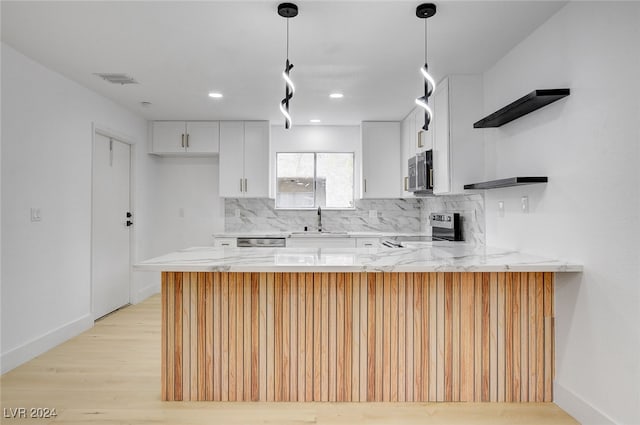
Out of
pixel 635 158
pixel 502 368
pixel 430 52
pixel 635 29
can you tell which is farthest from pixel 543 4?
pixel 502 368

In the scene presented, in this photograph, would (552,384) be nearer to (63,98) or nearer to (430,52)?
(430,52)

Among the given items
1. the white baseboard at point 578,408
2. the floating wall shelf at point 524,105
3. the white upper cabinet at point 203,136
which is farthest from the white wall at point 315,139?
→ the white baseboard at point 578,408

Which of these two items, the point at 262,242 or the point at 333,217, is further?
the point at 333,217

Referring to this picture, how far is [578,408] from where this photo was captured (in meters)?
2.17

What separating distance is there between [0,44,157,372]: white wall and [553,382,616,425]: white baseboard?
3695 mm

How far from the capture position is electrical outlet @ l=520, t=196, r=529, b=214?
269cm

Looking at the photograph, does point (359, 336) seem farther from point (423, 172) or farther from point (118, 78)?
point (118, 78)

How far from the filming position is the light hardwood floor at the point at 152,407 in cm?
219

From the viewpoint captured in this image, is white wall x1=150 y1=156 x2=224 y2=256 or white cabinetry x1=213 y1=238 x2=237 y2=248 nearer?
white cabinetry x1=213 y1=238 x2=237 y2=248

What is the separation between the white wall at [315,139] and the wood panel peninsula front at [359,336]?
313cm

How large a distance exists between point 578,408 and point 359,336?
4.11ft

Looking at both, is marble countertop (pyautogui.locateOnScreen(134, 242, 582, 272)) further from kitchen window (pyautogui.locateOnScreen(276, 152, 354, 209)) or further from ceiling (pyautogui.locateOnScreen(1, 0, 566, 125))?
kitchen window (pyautogui.locateOnScreen(276, 152, 354, 209))

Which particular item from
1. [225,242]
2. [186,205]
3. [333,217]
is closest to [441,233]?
[333,217]

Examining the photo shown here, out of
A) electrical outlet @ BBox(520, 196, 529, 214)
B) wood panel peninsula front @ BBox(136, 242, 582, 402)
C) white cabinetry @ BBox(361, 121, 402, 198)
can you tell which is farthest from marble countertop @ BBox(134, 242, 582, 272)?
white cabinetry @ BBox(361, 121, 402, 198)
